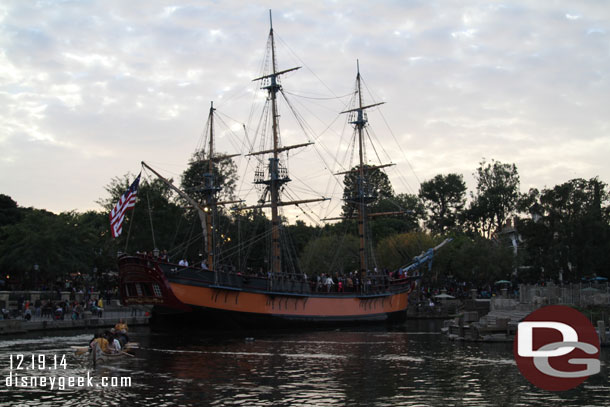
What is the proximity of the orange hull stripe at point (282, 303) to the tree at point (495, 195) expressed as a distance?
115 ft

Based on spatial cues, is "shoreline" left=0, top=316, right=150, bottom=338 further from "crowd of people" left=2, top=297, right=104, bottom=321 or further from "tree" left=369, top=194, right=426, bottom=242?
"tree" left=369, top=194, right=426, bottom=242

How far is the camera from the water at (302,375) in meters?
16.2

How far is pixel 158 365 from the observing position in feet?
74.2

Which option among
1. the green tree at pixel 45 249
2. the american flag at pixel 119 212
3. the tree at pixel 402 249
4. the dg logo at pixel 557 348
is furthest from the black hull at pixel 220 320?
the tree at pixel 402 249

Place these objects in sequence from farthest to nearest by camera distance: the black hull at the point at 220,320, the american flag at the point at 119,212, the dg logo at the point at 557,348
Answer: the black hull at the point at 220,320
the american flag at the point at 119,212
the dg logo at the point at 557,348

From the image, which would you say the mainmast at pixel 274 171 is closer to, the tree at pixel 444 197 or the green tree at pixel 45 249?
the green tree at pixel 45 249

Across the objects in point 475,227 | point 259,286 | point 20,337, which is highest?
point 475,227

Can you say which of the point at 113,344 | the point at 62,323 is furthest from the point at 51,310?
the point at 113,344

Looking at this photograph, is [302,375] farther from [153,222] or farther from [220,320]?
[153,222]

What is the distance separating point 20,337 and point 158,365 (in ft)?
44.5

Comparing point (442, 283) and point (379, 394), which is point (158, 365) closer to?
point (379, 394)

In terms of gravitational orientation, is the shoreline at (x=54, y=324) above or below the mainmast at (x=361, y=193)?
below

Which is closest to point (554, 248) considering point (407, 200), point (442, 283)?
point (442, 283)

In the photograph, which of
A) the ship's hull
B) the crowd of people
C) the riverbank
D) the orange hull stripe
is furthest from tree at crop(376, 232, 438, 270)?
the crowd of people
